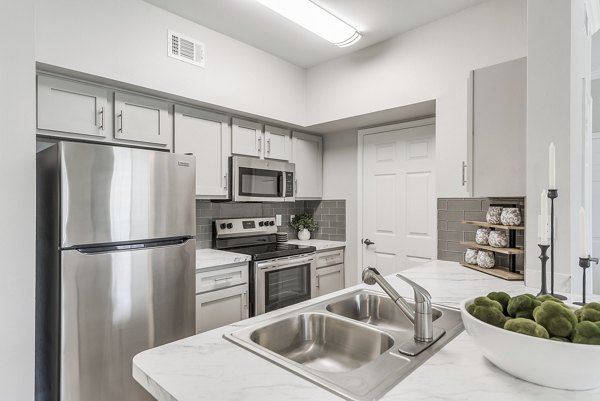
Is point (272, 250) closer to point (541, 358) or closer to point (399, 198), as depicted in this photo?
point (399, 198)

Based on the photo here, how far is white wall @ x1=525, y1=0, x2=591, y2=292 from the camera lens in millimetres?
1497

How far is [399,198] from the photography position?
10.2 feet

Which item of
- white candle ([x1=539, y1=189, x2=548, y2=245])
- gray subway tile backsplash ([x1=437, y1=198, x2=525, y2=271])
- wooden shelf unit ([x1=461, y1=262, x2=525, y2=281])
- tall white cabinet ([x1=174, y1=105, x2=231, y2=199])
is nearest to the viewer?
white candle ([x1=539, y1=189, x2=548, y2=245])

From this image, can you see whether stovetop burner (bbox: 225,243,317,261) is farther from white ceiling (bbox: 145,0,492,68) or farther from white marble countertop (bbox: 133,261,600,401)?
white ceiling (bbox: 145,0,492,68)

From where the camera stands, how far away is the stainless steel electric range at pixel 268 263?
102 inches

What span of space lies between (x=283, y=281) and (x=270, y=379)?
2.04 metres

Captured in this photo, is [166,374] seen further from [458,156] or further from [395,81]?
[395,81]

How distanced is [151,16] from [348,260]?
279cm

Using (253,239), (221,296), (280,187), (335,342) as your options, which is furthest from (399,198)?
(335,342)

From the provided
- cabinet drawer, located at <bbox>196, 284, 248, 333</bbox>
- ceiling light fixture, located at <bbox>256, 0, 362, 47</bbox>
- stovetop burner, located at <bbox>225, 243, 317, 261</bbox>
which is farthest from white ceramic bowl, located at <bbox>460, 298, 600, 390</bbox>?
ceiling light fixture, located at <bbox>256, 0, 362, 47</bbox>

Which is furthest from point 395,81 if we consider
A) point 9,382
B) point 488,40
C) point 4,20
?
point 9,382

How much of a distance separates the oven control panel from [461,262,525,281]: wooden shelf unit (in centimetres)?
193

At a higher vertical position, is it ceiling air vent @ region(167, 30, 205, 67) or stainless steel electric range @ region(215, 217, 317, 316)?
ceiling air vent @ region(167, 30, 205, 67)

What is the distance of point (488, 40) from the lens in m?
2.18
